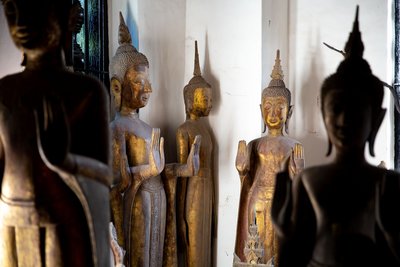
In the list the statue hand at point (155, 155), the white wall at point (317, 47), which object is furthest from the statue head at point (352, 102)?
the white wall at point (317, 47)

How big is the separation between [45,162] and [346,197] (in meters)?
1.01

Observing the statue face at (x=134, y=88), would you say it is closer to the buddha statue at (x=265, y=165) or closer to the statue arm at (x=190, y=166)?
the statue arm at (x=190, y=166)

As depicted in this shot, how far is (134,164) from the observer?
12.5ft

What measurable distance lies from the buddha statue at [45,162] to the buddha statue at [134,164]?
1.73 m

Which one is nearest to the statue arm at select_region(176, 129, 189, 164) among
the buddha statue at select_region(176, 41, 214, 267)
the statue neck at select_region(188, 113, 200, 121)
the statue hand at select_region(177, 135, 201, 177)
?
the buddha statue at select_region(176, 41, 214, 267)

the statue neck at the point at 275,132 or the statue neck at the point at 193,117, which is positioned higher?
the statue neck at the point at 193,117

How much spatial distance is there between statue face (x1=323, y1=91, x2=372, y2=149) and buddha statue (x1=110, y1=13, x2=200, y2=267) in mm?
1941

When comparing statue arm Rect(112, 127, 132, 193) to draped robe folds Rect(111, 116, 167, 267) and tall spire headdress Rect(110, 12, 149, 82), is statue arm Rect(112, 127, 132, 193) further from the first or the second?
tall spire headdress Rect(110, 12, 149, 82)

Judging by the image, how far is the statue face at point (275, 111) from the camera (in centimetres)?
430

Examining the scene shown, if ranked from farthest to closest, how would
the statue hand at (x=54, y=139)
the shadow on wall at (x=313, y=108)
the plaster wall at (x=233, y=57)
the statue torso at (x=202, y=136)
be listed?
the shadow on wall at (x=313, y=108) < the plaster wall at (x=233, y=57) < the statue torso at (x=202, y=136) < the statue hand at (x=54, y=139)

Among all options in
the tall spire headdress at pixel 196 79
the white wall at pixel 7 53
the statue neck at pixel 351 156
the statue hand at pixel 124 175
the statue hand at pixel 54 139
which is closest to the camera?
the statue hand at pixel 54 139

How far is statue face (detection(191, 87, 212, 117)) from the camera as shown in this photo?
4.48 meters

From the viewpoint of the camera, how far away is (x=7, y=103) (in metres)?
1.91

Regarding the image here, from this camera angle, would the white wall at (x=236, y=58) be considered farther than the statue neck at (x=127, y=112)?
Yes
